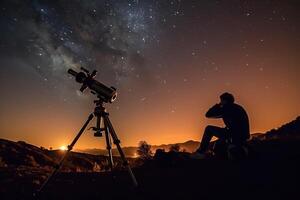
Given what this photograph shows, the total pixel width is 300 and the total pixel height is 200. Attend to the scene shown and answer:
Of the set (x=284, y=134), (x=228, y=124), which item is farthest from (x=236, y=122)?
(x=284, y=134)

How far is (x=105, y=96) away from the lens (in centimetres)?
619

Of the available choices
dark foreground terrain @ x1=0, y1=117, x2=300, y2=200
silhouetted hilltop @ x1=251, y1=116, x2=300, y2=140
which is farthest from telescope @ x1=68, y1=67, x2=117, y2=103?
silhouetted hilltop @ x1=251, y1=116, x2=300, y2=140

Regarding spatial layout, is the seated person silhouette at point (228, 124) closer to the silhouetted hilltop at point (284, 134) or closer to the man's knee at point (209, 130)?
the man's knee at point (209, 130)

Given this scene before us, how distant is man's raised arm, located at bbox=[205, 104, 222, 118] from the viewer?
764cm

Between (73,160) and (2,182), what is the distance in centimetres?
1729

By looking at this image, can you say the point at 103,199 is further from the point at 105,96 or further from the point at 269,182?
the point at 269,182

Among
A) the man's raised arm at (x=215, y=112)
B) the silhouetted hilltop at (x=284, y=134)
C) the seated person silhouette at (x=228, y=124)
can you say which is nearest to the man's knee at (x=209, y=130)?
the seated person silhouette at (x=228, y=124)

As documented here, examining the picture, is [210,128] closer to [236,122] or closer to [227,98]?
[236,122]

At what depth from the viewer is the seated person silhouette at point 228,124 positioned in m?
7.09

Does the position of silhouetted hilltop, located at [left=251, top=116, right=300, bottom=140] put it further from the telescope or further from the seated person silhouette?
the telescope

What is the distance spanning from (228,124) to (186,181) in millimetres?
2021

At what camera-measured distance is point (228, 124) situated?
23.9ft

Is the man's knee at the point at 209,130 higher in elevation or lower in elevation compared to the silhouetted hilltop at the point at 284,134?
lower

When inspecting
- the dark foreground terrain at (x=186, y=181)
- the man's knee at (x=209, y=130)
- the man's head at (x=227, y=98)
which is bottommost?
the dark foreground terrain at (x=186, y=181)
